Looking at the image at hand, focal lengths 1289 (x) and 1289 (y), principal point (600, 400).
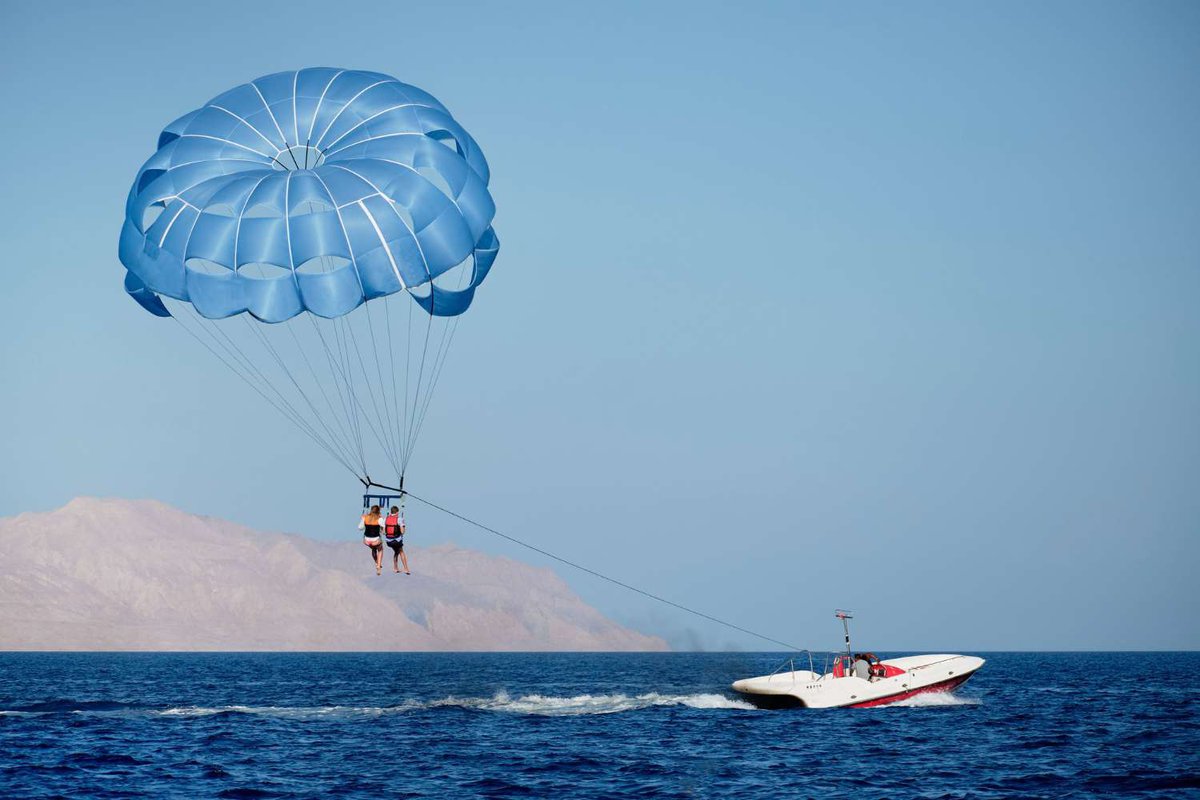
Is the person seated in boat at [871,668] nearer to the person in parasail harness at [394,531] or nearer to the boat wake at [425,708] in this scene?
the boat wake at [425,708]

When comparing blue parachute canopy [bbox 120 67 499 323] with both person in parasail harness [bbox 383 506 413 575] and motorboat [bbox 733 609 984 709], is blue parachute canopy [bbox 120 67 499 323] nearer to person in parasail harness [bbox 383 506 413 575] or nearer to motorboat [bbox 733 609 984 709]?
person in parasail harness [bbox 383 506 413 575]

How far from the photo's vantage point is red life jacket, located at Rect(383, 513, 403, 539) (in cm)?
2995

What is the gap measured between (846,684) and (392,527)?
21.9 meters

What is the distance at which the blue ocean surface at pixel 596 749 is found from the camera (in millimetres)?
30422

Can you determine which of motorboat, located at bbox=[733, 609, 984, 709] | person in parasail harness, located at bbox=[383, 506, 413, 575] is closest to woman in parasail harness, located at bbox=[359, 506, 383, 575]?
person in parasail harness, located at bbox=[383, 506, 413, 575]

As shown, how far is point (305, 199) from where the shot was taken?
29.8 meters

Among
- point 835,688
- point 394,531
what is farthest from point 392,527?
point 835,688

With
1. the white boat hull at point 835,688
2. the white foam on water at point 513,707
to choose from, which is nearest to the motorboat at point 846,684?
the white boat hull at point 835,688

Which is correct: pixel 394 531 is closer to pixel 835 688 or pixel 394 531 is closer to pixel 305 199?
pixel 305 199

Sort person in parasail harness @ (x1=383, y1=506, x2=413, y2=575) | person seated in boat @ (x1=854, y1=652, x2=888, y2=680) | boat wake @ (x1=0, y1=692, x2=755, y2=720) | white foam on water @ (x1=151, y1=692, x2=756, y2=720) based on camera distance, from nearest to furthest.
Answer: person in parasail harness @ (x1=383, y1=506, x2=413, y2=575) → person seated in boat @ (x1=854, y1=652, x2=888, y2=680) → boat wake @ (x1=0, y1=692, x2=755, y2=720) → white foam on water @ (x1=151, y1=692, x2=756, y2=720)

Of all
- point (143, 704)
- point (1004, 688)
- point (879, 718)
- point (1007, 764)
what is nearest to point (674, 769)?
point (1007, 764)

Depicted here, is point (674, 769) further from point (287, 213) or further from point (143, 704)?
point (143, 704)

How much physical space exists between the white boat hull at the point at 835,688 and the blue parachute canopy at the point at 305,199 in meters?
21.2

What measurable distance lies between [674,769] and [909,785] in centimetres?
598
